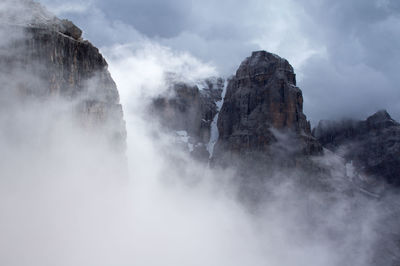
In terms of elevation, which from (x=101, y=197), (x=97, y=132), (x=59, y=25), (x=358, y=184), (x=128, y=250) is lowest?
(x=128, y=250)

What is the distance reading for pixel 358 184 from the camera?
141 meters

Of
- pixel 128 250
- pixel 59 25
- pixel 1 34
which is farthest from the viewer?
pixel 128 250

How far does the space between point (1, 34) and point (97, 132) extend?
48.9ft

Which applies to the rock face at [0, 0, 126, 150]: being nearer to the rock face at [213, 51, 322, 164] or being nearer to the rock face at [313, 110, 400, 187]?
the rock face at [213, 51, 322, 164]

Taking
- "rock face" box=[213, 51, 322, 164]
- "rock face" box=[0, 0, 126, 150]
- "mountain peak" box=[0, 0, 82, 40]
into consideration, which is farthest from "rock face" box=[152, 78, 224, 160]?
"mountain peak" box=[0, 0, 82, 40]

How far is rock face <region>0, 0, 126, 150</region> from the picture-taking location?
4038cm

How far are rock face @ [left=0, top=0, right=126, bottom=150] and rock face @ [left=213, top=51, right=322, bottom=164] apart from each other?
62617mm

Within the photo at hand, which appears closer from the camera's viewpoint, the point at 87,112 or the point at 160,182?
the point at 87,112

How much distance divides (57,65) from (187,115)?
90368mm

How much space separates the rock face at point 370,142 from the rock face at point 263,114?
4393 centimetres

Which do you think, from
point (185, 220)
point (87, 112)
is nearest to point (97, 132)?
point (87, 112)

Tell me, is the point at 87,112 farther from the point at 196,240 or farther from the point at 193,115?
the point at 193,115

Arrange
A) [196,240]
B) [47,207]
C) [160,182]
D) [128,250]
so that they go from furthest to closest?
[160,182], [196,240], [128,250], [47,207]

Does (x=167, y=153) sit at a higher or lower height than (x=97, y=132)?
higher
